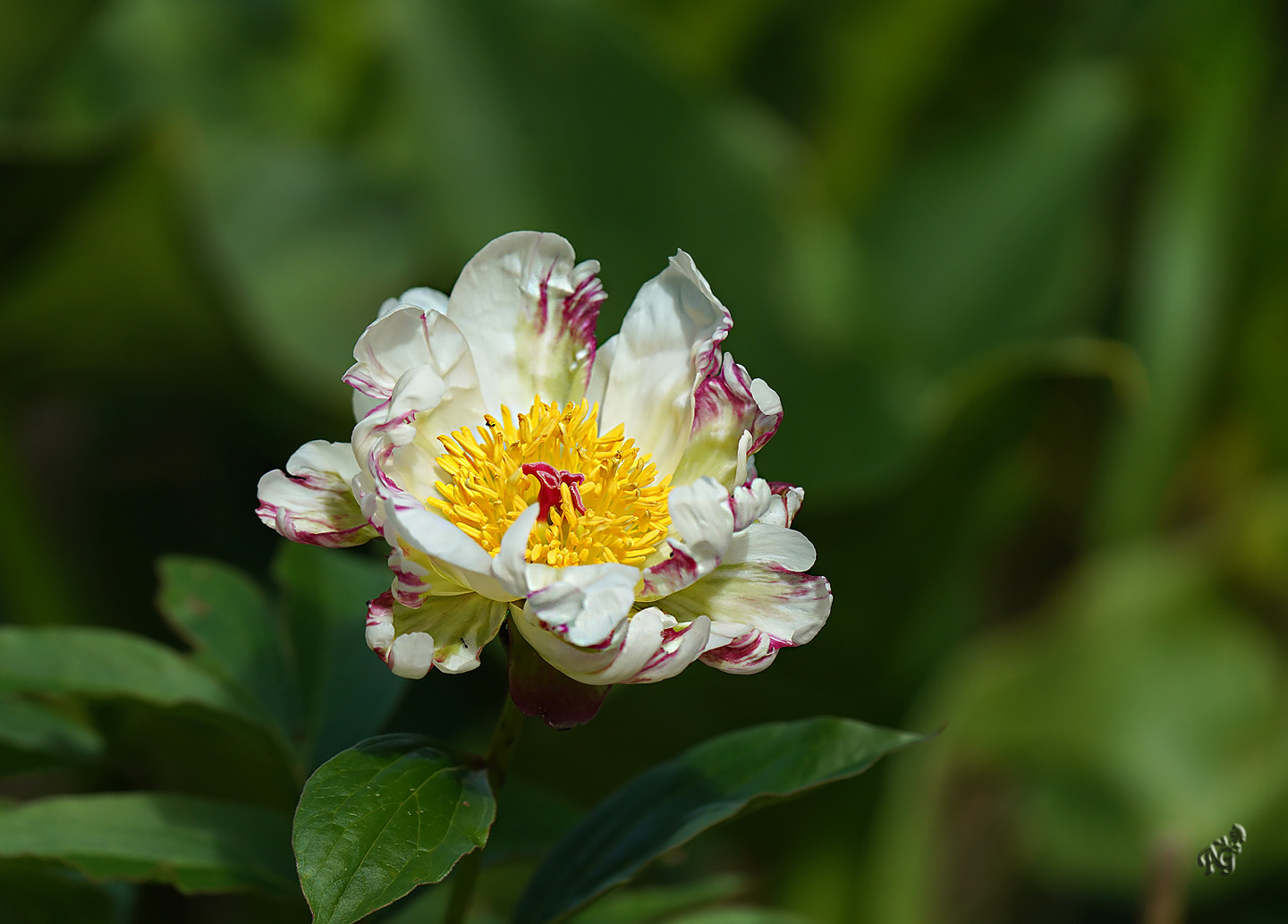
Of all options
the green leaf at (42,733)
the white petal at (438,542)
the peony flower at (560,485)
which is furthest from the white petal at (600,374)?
the green leaf at (42,733)

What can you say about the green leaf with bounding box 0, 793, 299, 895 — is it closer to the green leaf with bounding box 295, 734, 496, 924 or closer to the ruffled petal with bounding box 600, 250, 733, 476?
the green leaf with bounding box 295, 734, 496, 924

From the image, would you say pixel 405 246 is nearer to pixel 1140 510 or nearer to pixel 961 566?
pixel 961 566

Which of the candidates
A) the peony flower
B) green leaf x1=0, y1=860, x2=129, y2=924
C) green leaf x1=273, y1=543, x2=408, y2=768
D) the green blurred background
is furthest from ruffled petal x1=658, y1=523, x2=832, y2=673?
the green blurred background

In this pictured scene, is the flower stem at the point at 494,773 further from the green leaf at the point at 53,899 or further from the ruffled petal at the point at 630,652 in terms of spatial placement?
the green leaf at the point at 53,899

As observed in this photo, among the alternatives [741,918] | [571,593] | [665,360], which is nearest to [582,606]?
[571,593]

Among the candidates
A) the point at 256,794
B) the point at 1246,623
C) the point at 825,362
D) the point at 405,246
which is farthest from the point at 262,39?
the point at 1246,623
